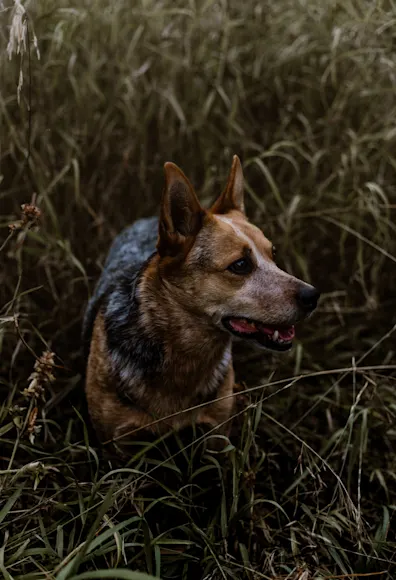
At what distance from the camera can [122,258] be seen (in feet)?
10.5

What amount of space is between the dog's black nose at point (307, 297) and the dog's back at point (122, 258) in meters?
0.79

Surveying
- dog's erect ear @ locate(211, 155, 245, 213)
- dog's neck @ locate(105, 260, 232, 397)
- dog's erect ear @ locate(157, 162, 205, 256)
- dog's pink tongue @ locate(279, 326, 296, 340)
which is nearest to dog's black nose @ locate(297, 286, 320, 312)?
dog's pink tongue @ locate(279, 326, 296, 340)

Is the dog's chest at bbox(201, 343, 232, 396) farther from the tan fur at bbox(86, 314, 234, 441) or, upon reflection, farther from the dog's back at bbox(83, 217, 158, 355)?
the dog's back at bbox(83, 217, 158, 355)

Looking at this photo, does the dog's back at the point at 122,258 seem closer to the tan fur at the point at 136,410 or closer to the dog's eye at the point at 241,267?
the tan fur at the point at 136,410

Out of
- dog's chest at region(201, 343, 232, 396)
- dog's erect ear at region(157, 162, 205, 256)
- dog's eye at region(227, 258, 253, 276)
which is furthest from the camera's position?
dog's chest at region(201, 343, 232, 396)

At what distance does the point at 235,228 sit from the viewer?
2545mm

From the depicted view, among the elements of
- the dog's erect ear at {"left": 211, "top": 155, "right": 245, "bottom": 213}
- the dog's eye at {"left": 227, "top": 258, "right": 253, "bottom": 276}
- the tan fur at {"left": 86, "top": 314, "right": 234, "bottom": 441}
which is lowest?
the tan fur at {"left": 86, "top": 314, "right": 234, "bottom": 441}

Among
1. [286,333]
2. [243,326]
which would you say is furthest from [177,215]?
[286,333]

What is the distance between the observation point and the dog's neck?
8.31ft

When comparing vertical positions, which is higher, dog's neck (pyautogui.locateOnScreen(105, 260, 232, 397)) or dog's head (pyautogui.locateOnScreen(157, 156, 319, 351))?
dog's head (pyautogui.locateOnScreen(157, 156, 319, 351))

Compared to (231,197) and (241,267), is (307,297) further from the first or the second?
(231,197)

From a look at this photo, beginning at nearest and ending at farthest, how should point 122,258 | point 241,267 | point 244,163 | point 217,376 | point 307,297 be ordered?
1. point 307,297
2. point 241,267
3. point 217,376
4. point 122,258
5. point 244,163

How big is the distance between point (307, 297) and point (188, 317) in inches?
17.7

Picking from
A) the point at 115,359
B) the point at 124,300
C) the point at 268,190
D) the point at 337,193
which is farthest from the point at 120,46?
the point at 115,359
